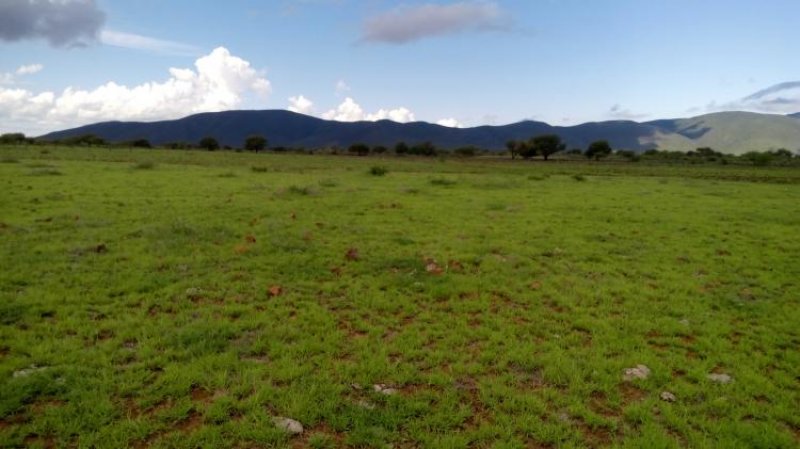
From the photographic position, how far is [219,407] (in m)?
5.68

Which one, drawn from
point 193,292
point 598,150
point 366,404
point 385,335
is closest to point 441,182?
point 193,292

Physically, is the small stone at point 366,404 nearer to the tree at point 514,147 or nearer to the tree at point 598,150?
the tree at point 514,147

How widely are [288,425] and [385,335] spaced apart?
295 cm

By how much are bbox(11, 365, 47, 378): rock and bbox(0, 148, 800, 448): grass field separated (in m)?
0.04

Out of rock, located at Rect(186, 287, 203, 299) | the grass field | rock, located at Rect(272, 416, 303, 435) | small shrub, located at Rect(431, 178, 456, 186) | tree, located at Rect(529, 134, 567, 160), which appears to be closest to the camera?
rock, located at Rect(272, 416, 303, 435)

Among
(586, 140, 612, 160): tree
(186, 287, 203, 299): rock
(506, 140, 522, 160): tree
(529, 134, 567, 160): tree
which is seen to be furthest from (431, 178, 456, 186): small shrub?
(586, 140, 612, 160): tree

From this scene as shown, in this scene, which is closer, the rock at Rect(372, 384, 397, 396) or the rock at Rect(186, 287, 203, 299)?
the rock at Rect(372, 384, 397, 396)

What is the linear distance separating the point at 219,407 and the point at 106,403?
1.38 metres

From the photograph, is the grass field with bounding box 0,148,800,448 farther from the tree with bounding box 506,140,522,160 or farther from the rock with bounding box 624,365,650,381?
the tree with bounding box 506,140,522,160

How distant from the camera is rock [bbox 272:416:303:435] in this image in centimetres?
537

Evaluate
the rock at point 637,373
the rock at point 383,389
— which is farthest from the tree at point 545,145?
the rock at point 383,389

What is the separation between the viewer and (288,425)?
543 cm

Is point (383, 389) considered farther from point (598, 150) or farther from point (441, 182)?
point (598, 150)

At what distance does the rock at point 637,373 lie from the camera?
22.8 feet
